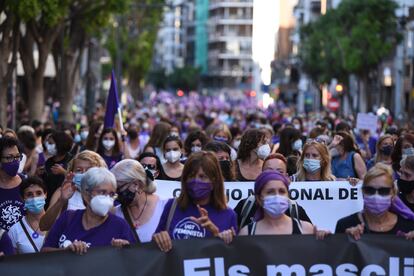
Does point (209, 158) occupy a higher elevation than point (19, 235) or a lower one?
higher

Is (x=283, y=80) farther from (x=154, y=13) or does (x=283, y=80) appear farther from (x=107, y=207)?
(x=107, y=207)

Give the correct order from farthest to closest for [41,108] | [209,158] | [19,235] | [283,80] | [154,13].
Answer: [283,80], [154,13], [41,108], [19,235], [209,158]

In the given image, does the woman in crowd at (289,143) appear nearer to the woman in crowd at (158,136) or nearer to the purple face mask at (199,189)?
the woman in crowd at (158,136)

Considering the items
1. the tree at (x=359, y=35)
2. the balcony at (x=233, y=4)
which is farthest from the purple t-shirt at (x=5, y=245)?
the balcony at (x=233, y=4)

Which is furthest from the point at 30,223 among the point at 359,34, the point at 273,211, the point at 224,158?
the point at 359,34

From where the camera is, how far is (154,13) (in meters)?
59.1

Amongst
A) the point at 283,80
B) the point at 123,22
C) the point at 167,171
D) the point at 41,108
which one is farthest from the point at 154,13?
the point at 283,80

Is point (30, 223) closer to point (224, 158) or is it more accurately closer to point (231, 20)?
point (224, 158)

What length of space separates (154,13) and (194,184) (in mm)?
51611

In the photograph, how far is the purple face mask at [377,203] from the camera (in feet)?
24.8

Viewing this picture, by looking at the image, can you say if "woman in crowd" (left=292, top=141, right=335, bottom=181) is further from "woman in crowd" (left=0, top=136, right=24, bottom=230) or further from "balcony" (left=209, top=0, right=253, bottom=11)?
"balcony" (left=209, top=0, right=253, bottom=11)

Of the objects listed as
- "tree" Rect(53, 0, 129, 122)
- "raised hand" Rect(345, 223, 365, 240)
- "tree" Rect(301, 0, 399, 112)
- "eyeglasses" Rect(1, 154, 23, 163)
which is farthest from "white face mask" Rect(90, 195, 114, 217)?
"tree" Rect(301, 0, 399, 112)

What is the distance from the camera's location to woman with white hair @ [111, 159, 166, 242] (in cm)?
823

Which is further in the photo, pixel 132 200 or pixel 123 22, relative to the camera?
pixel 123 22
